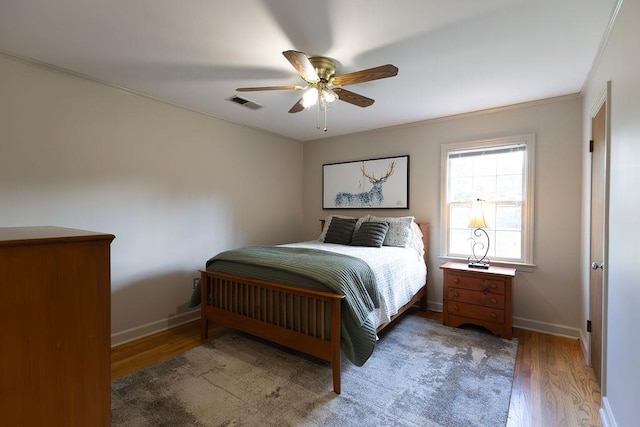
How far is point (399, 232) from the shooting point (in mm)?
3566

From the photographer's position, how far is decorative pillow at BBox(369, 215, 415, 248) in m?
3.51

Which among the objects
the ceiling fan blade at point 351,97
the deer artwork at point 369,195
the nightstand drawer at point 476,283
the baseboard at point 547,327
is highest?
the ceiling fan blade at point 351,97

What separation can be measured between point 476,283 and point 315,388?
195 centimetres

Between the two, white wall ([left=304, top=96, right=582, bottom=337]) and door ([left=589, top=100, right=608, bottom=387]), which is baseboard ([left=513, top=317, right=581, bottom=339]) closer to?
white wall ([left=304, top=96, right=582, bottom=337])

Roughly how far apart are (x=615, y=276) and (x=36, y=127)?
4019mm

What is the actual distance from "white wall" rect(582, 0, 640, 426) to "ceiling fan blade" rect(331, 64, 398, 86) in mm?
1134

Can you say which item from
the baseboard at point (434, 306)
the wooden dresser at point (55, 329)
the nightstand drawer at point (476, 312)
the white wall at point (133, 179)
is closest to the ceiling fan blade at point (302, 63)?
the wooden dresser at point (55, 329)

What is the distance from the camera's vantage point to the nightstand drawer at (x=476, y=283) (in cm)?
293

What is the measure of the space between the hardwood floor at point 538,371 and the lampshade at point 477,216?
1153mm

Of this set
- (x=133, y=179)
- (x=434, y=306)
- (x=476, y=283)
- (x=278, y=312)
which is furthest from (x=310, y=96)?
(x=434, y=306)

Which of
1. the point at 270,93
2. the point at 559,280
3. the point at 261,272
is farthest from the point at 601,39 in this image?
the point at 261,272

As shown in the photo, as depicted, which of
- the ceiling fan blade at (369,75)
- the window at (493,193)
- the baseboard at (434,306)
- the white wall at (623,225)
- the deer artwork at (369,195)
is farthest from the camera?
the deer artwork at (369,195)

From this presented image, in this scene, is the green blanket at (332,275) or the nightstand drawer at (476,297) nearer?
the green blanket at (332,275)

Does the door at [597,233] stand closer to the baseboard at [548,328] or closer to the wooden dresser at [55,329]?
the baseboard at [548,328]
